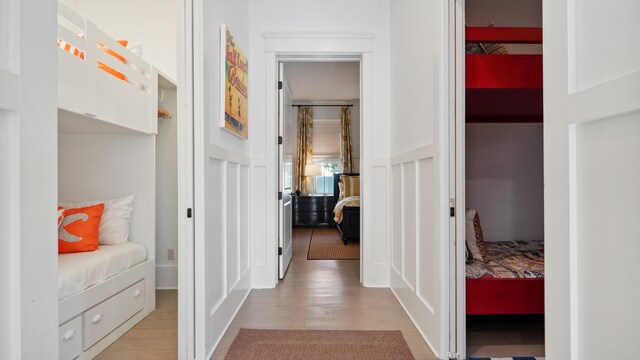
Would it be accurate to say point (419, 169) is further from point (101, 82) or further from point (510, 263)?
point (101, 82)

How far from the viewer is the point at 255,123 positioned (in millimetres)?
3000

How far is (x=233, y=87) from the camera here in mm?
2246

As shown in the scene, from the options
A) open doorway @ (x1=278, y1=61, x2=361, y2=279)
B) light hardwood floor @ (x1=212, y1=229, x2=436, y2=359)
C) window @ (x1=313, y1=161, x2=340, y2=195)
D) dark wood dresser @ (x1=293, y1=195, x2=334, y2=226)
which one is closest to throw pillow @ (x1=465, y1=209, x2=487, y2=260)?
light hardwood floor @ (x1=212, y1=229, x2=436, y2=359)

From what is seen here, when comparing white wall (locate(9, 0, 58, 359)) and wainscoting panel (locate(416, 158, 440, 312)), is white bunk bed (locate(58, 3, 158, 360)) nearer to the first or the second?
white wall (locate(9, 0, 58, 359))

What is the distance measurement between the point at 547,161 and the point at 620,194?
224mm

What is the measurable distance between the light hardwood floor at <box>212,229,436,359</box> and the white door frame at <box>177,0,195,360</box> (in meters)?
0.30

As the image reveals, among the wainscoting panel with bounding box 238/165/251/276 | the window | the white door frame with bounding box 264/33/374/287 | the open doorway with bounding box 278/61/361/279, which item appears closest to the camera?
the wainscoting panel with bounding box 238/165/251/276

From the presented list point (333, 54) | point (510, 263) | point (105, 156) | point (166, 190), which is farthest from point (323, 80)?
point (510, 263)

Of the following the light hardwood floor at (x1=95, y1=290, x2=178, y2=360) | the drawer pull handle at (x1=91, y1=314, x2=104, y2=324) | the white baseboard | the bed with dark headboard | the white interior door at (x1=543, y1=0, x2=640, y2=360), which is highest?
the white interior door at (x1=543, y1=0, x2=640, y2=360)

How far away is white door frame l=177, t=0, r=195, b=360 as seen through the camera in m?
1.58

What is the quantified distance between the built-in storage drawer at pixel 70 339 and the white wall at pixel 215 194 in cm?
64

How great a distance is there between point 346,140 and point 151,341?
19.2 feet

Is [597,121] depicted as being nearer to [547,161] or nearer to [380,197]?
[547,161]

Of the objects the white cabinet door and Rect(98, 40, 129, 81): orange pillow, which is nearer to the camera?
the white cabinet door
